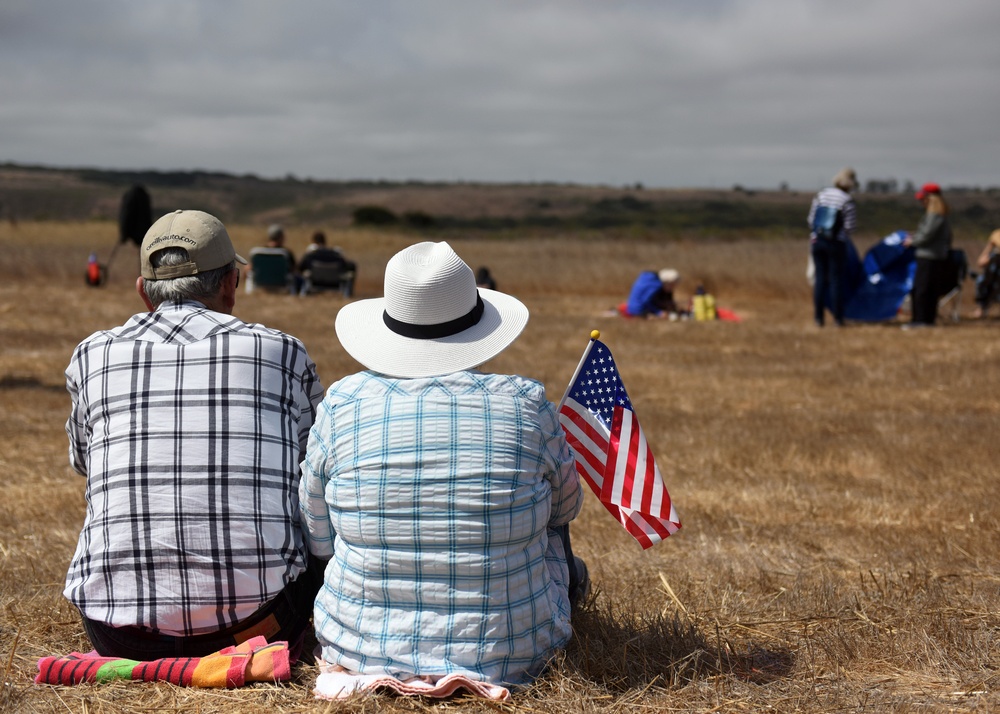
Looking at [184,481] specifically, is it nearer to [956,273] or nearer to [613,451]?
[613,451]

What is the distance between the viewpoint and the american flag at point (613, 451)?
353 centimetres

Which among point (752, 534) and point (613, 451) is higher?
point (613, 451)

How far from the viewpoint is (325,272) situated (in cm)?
1916

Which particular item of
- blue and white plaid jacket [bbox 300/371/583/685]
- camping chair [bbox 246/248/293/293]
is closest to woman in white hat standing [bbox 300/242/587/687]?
blue and white plaid jacket [bbox 300/371/583/685]

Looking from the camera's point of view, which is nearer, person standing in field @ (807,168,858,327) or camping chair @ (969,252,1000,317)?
person standing in field @ (807,168,858,327)

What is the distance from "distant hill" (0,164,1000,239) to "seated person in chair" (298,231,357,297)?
126 feet

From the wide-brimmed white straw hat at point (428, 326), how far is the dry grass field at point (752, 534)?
94cm

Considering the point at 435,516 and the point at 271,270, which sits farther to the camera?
the point at 271,270

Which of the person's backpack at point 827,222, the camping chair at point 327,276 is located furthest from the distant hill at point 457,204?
the person's backpack at point 827,222

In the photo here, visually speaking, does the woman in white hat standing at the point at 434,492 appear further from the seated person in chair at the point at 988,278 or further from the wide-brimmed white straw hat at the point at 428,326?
the seated person in chair at the point at 988,278

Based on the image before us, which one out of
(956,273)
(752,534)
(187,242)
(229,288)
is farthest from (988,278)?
(187,242)

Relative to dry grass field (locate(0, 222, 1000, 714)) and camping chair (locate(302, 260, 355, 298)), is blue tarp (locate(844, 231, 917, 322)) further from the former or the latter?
camping chair (locate(302, 260, 355, 298))

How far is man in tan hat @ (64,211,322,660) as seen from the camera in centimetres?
301

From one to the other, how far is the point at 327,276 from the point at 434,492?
16.8m
